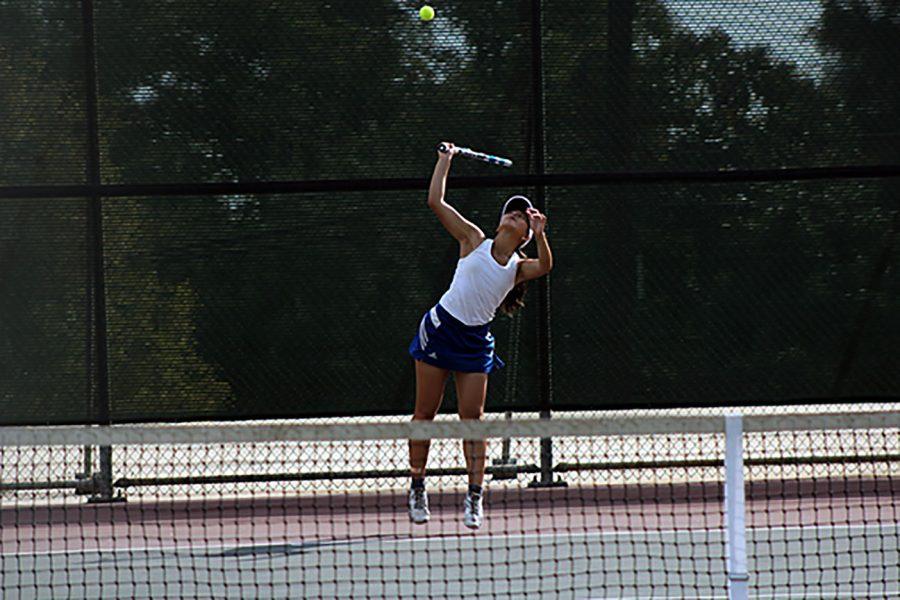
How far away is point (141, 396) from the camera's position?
755cm

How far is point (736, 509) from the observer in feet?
12.5

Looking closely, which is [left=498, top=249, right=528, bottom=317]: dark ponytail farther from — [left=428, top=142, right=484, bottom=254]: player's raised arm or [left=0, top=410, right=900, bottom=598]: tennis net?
[left=0, top=410, right=900, bottom=598]: tennis net

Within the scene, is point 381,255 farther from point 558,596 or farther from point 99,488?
point 558,596

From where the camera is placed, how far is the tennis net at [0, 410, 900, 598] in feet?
12.6

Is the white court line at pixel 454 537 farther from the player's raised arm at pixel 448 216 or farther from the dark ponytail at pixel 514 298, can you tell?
the player's raised arm at pixel 448 216

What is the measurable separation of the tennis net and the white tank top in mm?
751

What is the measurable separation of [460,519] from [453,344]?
125cm

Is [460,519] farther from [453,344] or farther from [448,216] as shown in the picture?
[448,216]

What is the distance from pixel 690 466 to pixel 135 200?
3299 millimetres

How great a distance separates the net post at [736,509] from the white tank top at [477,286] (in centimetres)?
231

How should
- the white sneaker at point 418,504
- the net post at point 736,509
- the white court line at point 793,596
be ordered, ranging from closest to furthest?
the net post at point 736,509 → the white court line at point 793,596 → the white sneaker at point 418,504

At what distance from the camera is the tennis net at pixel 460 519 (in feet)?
12.6

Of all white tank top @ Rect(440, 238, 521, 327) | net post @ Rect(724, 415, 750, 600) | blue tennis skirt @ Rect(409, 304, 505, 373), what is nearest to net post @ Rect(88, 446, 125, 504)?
blue tennis skirt @ Rect(409, 304, 505, 373)

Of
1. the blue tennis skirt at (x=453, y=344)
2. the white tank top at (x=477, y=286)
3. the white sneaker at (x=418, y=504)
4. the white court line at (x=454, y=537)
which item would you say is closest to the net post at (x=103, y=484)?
the white court line at (x=454, y=537)
